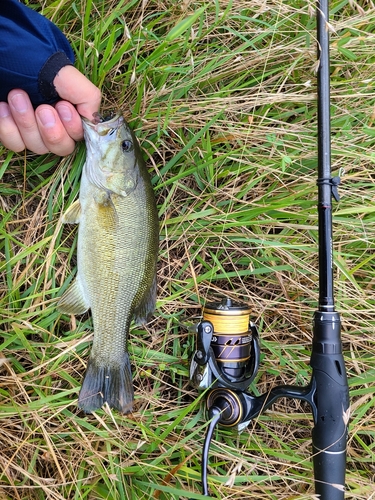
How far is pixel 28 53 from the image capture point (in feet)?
6.70

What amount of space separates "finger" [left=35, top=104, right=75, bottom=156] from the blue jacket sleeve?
0.08m

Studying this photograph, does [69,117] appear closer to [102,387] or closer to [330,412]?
[102,387]

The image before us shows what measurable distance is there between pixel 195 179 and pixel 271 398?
1.17 metres

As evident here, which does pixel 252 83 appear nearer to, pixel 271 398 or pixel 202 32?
pixel 202 32

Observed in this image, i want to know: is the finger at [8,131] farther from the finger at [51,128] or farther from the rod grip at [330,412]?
the rod grip at [330,412]

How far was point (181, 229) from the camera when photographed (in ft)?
8.07

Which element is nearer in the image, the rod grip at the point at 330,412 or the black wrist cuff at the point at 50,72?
the rod grip at the point at 330,412

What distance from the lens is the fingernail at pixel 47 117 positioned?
2.12 m

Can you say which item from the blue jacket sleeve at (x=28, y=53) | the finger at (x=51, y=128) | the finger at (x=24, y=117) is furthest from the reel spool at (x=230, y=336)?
the blue jacket sleeve at (x=28, y=53)

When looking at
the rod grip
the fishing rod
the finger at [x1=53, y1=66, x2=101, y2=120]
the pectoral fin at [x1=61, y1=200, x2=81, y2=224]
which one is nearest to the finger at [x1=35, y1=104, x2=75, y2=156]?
the finger at [x1=53, y1=66, x2=101, y2=120]

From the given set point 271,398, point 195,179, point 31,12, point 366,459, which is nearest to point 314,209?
point 195,179

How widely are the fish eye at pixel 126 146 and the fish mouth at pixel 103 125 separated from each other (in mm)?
75

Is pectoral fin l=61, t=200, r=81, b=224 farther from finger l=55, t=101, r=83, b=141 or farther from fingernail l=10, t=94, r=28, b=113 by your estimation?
fingernail l=10, t=94, r=28, b=113

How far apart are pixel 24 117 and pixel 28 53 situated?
277 millimetres
